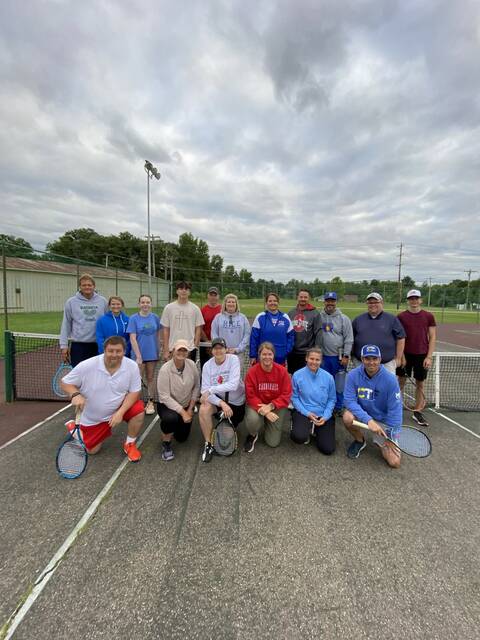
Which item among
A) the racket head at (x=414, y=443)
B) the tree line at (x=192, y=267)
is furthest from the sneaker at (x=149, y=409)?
the tree line at (x=192, y=267)

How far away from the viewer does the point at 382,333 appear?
14.3 ft

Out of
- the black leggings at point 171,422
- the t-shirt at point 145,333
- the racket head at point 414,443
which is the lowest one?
the racket head at point 414,443

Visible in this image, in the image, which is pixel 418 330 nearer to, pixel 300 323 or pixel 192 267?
pixel 300 323

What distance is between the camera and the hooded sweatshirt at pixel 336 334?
14.7ft

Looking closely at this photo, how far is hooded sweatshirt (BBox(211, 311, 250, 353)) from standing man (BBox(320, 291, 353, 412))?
4.22 feet

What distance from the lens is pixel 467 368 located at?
8.23 metres

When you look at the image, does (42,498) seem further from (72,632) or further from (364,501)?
(364,501)

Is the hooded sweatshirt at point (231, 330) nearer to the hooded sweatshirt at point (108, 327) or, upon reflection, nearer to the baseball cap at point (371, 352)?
the hooded sweatshirt at point (108, 327)

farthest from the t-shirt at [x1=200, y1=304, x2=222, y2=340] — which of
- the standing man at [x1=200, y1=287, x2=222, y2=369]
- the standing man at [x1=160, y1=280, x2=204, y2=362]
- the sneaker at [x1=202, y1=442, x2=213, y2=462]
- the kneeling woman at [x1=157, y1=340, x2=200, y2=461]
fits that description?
the sneaker at [x1=202, y1=442, x2=213, y2=462]

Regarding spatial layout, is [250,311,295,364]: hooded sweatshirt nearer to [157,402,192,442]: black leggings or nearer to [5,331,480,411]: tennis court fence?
[5,331,480,411]: tennis court fence

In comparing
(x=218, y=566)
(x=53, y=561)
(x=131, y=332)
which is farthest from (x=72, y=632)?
(x=131, y=332)

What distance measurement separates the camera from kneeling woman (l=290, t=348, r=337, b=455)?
3824 mm

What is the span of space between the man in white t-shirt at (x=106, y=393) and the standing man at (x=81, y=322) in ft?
4.30

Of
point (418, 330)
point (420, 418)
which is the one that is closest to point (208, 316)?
point (418, 330)
